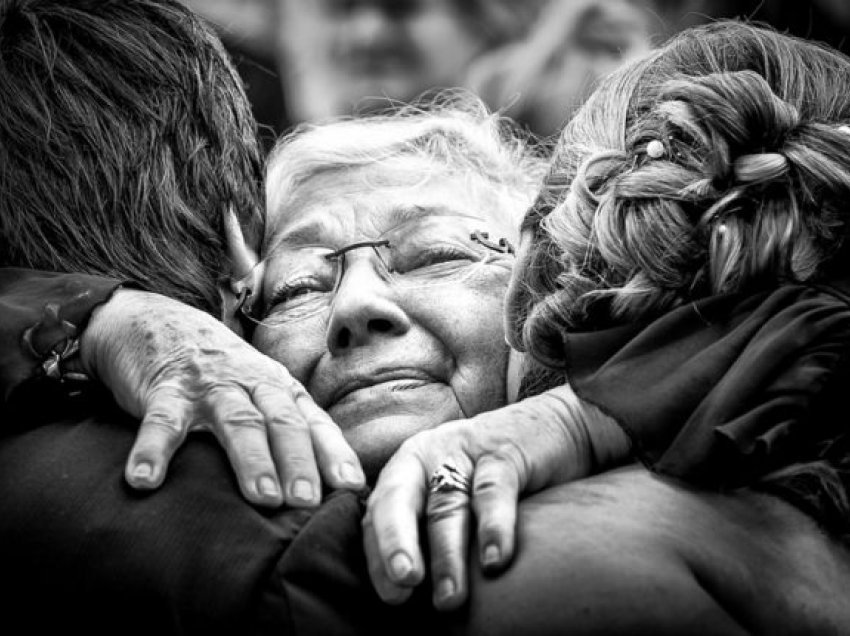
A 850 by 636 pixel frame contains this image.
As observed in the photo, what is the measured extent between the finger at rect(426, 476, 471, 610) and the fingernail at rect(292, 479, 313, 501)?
15 cm

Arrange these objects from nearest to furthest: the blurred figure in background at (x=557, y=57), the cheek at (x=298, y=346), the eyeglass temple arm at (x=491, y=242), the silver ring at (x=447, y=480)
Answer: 1. the silver ring at (x=447, y=480)
2. the cheek at (x=298, y=346)
3. the eyeglass temple arm at (x=491, y=242)
4. the blurred figure in background at (x=557, y=57)

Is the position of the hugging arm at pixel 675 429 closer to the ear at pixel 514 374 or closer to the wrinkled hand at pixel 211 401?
the wrinkled hand at pixel 211 401

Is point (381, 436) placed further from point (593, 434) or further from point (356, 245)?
point (593, 434)

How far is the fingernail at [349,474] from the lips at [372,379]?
61 cm

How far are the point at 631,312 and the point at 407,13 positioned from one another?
7.85ft

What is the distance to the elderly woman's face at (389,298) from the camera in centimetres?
200

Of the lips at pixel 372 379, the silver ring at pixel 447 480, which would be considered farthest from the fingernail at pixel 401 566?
the lips at pixel 372 379

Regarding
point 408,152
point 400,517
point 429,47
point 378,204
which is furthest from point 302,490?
point 429,47

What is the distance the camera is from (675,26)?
3428 mm

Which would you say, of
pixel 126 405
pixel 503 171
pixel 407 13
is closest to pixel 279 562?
pixel 126 405

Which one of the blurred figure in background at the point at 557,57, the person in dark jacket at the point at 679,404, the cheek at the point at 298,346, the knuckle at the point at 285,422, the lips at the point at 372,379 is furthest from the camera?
the blurred figure in background at the point at 557,57

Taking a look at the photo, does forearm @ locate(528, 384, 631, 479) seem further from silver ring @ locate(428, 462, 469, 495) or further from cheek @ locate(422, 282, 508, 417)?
cheek @ locate(422, 282, 508, 417)

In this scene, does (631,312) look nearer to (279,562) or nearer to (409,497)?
(409,497)

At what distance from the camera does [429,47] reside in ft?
11.8
